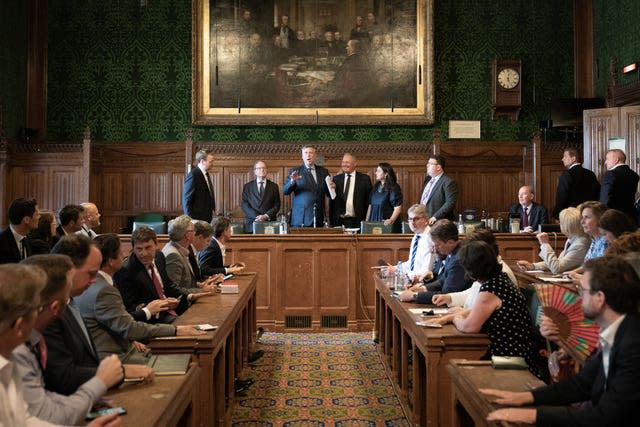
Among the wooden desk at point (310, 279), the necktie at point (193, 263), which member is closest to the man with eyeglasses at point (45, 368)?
the necktie at point (193, 263)

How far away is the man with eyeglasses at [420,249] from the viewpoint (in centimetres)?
505

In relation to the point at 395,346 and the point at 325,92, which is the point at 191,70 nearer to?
the point at 325,92

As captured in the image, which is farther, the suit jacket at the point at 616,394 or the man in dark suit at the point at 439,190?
the man in dark suit at the point at 439,190

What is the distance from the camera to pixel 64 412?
1.86m

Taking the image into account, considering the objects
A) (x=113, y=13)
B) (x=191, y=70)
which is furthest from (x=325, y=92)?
(x=113, y=13)

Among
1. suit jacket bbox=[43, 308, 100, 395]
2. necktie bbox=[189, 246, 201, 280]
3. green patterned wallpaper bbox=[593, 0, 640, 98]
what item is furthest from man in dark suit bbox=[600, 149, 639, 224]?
suit jacket bbox=[43, 308, 100, 395]

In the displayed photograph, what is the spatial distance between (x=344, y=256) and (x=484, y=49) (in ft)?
17.3

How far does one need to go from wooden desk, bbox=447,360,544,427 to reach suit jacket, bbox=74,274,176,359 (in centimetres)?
149

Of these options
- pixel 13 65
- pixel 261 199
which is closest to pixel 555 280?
pixel 261 199

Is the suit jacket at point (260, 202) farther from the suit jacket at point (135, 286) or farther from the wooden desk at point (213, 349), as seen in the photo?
the suit jacket at point (135, 286)

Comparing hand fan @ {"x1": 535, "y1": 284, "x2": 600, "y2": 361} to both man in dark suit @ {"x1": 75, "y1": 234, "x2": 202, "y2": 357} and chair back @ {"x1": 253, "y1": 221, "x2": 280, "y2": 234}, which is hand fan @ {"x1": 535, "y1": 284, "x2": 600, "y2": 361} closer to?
man in dark suit @ {"x1": 75, "y1": 234, "x2": 202, "y2": 357}

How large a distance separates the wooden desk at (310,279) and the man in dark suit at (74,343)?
168 inches

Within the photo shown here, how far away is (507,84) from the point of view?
403 inches

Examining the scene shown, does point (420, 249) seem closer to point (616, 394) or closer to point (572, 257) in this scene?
point (572, 257)
